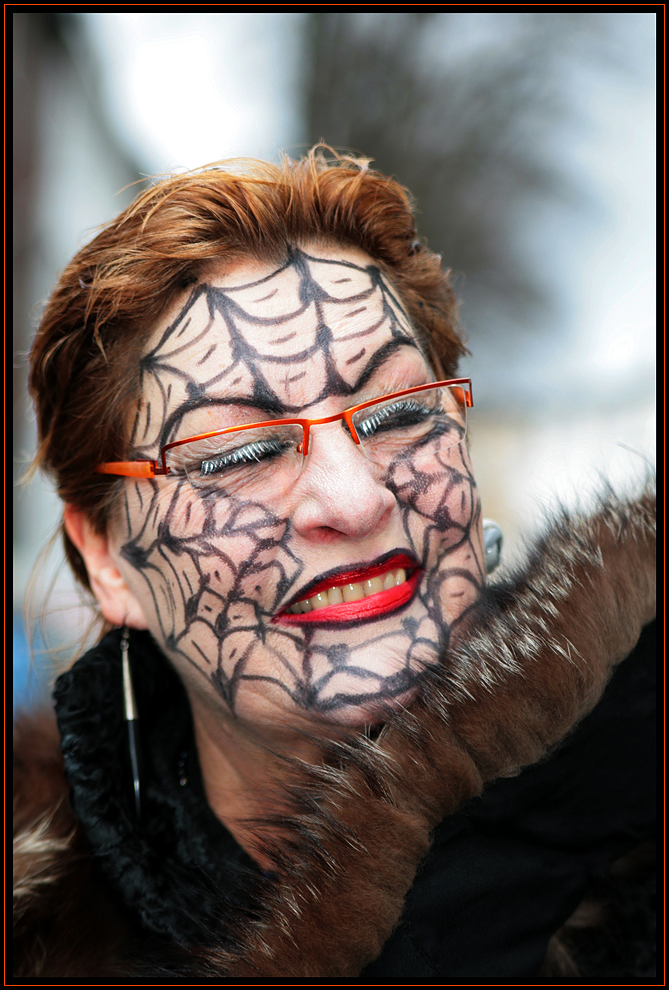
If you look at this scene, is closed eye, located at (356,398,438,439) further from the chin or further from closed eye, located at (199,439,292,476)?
the chin

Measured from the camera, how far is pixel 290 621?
53.8 inches

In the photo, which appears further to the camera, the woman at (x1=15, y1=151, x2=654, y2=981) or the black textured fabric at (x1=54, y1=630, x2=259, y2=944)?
the black textured fabric at (x1=54, y1=630, x2=259, y2=944)

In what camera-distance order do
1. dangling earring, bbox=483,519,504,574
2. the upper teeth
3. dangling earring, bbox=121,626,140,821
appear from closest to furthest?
the upper teeth, dangling earring, bbox=121,626,140,821, dangling earring, bbox=483,519,504,574

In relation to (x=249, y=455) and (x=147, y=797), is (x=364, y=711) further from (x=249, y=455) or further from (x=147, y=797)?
(x=147, y=797)

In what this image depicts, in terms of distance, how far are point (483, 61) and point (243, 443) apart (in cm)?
424

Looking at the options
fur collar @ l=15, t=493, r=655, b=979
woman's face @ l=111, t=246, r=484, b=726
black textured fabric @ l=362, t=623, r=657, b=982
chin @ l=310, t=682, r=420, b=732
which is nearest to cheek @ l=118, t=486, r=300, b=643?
woman's face @ l=111, t=246, r=484, b=726

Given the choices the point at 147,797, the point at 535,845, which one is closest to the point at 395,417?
the point at 535,845

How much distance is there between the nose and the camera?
1.31 m

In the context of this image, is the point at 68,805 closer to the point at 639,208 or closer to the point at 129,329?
the point at 129,329

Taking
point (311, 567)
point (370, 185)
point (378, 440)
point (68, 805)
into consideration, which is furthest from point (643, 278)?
point (68, 805)

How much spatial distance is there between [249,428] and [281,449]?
0.08 meters

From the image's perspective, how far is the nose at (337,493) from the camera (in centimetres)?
131

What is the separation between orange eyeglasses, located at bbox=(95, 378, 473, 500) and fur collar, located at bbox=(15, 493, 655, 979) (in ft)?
1.26

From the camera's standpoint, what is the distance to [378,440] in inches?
57.2
